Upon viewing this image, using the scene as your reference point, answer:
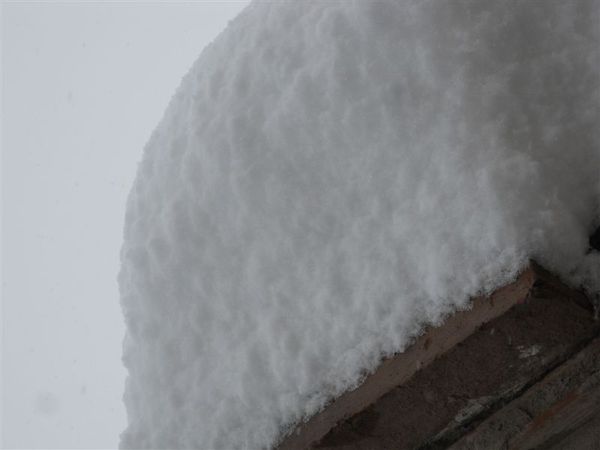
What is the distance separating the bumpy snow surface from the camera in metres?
0.98

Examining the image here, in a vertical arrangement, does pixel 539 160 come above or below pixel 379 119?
below

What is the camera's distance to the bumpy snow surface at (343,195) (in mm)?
980

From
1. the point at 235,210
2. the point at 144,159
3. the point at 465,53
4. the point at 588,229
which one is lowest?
the point at 588,229

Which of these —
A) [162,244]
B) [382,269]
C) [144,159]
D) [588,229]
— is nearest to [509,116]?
[588,229]

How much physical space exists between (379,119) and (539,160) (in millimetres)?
272

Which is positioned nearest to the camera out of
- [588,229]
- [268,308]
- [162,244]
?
[588,229]

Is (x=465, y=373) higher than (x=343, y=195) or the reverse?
the reverse

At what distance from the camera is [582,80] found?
106cm

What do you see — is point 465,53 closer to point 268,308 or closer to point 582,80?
point 582,80

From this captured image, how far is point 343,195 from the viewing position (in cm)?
117

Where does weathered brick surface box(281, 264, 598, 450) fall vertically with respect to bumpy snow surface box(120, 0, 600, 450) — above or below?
below

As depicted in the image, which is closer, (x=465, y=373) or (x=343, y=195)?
(x=465, y=373)

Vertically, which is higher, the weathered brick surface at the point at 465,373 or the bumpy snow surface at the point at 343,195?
the bumpy snow surface at the point at 343,195

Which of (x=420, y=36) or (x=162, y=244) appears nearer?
(x=420, y=36)
